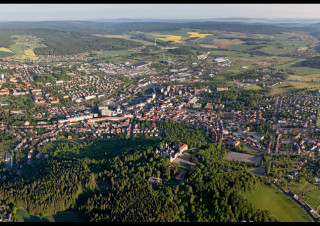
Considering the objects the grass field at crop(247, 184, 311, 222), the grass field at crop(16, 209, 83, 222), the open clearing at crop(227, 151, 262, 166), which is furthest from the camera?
the open clearing at crop(227, 151, 262, 166)

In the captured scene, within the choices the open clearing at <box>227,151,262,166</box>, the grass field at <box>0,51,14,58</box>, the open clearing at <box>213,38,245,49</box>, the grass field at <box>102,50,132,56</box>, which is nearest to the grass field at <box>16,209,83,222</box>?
the open clearing at <box>227,151,262,166</box>

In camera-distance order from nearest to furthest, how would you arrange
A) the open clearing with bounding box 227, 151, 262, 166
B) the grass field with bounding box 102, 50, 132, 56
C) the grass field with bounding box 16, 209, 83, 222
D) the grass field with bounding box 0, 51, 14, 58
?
the grass field with bounding box 16, 209, 83, 222 → the open clearing with bounding box 227, 151, 262, 166 → the grass field with bounding box 0, 51, 14, 58 → the grass field with bounding box 102, 50, 132, 56

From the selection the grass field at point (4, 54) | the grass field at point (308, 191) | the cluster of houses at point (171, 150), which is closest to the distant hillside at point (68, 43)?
the grass field at point (4, 54)

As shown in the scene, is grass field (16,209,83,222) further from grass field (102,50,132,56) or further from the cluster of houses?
grass field (102,50,132,56)

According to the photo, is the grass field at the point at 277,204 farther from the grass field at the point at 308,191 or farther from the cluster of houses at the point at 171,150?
the cluster of houses at the point at 171,150

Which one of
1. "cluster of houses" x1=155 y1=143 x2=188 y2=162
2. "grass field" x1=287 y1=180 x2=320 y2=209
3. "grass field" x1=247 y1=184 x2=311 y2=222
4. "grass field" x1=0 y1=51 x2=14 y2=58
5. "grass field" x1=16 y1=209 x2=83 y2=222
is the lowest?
"grass field" x1=16 y1=209 x2=83 y2=222

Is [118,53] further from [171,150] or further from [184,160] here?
[184,160]
